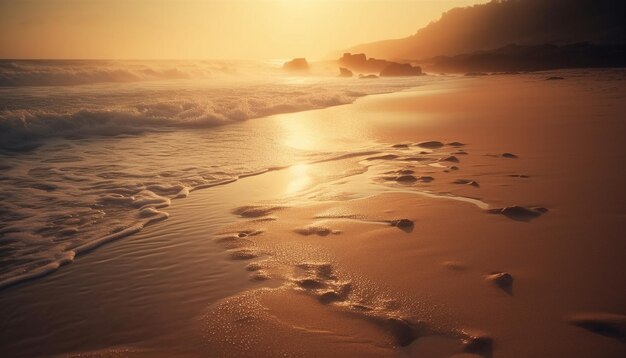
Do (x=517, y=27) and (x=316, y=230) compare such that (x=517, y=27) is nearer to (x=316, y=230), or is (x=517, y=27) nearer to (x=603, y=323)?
(x=316, y=230)

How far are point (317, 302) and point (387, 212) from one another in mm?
1778

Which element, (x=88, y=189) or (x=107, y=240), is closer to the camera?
(x=107, y=240)

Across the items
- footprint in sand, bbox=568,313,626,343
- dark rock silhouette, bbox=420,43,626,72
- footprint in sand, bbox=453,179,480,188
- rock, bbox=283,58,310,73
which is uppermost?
rock, bbox=283,58,310,73

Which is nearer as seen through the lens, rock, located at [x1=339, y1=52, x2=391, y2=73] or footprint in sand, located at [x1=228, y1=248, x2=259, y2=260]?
footprint in sand, located at [x1=228, y1=248, x2=259, y2=260]

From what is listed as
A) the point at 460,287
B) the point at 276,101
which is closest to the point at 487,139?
the point at 460,287

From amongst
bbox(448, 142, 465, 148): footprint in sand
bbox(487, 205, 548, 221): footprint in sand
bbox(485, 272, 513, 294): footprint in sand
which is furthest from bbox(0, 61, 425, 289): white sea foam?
bbox(487, 205, 548, 221): footprint in sand

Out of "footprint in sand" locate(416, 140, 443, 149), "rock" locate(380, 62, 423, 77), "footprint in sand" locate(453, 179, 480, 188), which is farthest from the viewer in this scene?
"rock" locate(380, 62, 423, 77)

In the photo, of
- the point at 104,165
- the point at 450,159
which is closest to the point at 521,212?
the point at 450,159

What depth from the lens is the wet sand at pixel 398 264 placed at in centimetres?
222

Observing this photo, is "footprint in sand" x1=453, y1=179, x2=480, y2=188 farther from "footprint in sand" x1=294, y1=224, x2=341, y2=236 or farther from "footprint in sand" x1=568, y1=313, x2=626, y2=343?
"footprint in sand" x1=568, y1=313, x2=626, y2=343

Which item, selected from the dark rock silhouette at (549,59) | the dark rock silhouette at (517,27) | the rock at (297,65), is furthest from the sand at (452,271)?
the rock at (297,65)

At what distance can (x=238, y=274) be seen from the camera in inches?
124

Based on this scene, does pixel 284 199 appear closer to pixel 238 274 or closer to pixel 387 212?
pixel 387 212

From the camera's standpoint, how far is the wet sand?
7.30 ft
